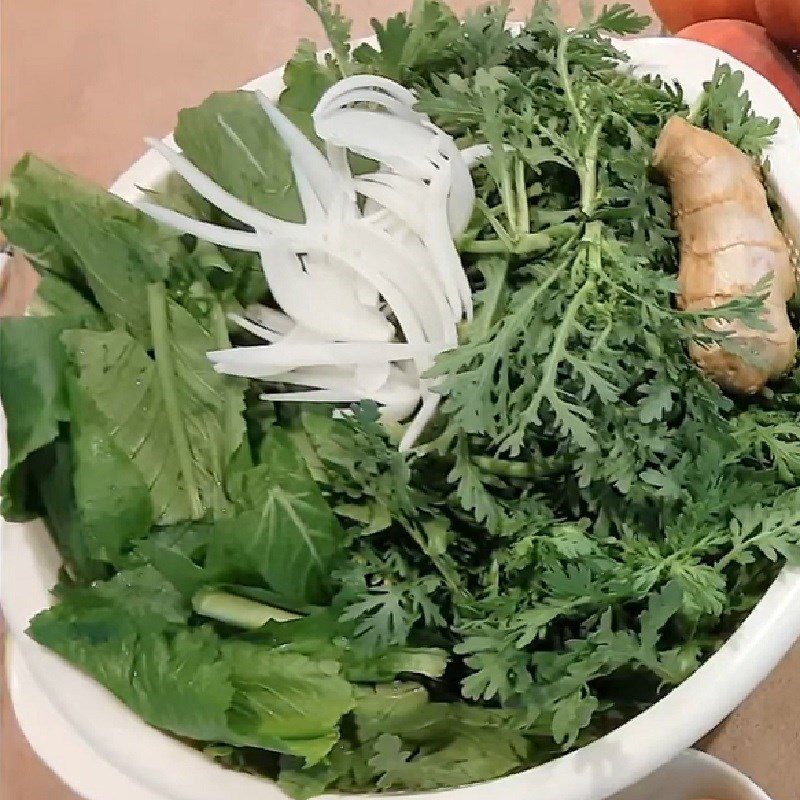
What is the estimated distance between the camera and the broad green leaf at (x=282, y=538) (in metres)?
0.57

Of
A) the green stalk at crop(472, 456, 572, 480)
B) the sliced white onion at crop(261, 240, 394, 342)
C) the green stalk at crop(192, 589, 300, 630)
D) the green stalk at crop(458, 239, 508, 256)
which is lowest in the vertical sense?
the green stalk at crop(192, 589, 300, 630)

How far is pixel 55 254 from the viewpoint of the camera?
67cm

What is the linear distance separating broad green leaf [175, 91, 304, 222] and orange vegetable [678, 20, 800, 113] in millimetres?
393

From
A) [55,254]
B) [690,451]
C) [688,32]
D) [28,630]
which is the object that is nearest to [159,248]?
[55,254]

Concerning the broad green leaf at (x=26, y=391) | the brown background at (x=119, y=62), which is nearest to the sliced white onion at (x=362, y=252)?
the broad green leaf at (x=26, y=391)

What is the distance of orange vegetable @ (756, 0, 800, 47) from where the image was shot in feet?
2.55

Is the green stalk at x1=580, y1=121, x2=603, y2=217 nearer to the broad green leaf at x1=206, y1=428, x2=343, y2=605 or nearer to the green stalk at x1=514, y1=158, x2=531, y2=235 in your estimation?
the green stalk at x1=514, y1=158, x2=531, y2=235

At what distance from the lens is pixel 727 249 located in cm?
56

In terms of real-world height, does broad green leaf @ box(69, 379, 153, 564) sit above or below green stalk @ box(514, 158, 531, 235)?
below

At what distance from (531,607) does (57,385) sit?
1.10 ft

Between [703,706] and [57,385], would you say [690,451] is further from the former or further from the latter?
[57,385]

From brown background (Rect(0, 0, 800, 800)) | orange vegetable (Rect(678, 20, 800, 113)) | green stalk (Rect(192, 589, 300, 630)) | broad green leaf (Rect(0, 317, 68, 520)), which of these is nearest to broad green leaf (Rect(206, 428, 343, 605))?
green stalk (Rect(192, 589, 300, 630))

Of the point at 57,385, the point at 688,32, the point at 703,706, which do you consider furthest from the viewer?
the point at 688,32

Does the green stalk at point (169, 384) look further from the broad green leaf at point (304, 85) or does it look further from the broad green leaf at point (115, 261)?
the broad green leaf at point (304, 85)
